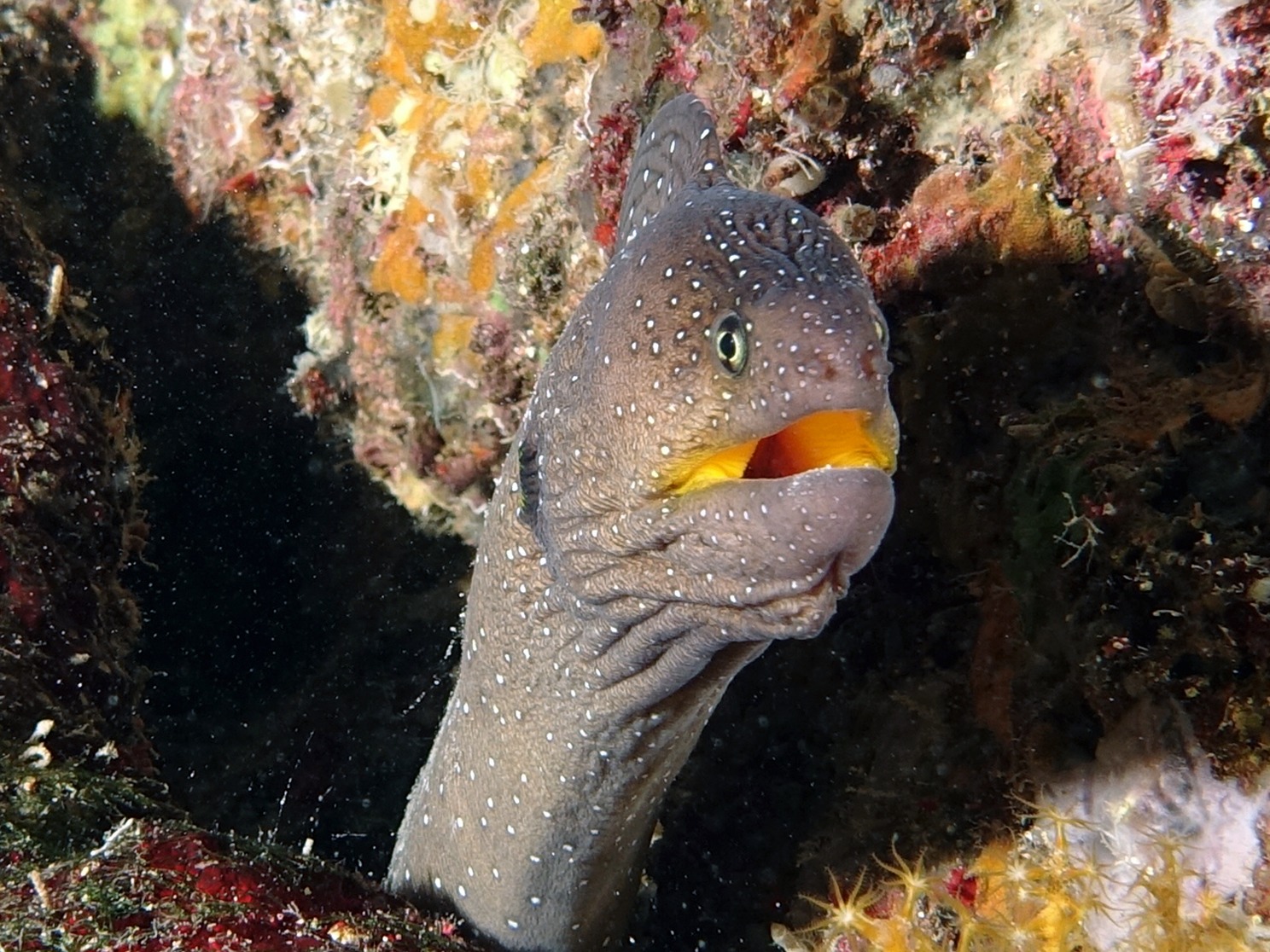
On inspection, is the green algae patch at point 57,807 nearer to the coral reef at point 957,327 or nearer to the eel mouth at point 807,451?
the coral reef at point 957,327

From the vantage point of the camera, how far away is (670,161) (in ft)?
8.03

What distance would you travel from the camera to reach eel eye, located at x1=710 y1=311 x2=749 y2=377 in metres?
1.81

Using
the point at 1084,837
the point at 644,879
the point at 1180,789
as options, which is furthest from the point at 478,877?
the point at 1180,789

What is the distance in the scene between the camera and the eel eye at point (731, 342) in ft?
5.94

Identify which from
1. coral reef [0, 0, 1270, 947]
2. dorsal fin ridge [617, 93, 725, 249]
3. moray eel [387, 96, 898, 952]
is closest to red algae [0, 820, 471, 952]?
Answer: moray eel [387, 96, 898, 952]

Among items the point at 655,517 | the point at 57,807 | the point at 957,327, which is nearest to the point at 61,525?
the point at 57,807

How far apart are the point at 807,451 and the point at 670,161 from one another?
3.32ft

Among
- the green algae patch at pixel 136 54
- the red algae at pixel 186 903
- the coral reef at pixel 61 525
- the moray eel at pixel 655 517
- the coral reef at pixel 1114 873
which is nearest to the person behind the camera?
the moray eel at pixel 655 517

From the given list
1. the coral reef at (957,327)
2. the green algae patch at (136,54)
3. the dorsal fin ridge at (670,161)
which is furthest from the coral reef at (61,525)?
the dorsal fin ridge at (670,161)

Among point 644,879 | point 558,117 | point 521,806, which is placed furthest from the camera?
point 644,879

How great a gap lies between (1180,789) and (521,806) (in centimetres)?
210

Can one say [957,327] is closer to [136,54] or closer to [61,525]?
[61,525]

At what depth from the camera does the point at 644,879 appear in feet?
14.4

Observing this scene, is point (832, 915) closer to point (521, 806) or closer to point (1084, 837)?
point (1084, 837)
